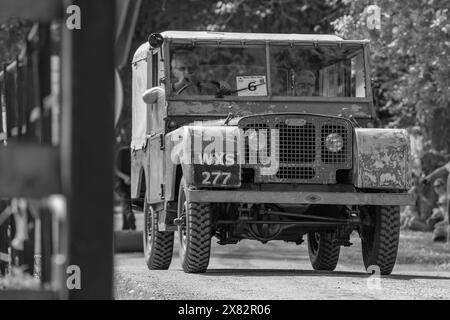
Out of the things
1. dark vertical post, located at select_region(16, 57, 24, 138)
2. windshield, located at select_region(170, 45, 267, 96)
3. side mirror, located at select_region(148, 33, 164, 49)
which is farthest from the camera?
windshield, located at select_region(170, 45, 267, 96)

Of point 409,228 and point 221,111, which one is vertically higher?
point 221,111

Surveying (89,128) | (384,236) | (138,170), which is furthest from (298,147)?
(89,128)

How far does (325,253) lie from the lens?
564 inches

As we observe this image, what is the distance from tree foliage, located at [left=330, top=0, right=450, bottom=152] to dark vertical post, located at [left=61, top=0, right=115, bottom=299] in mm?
15540

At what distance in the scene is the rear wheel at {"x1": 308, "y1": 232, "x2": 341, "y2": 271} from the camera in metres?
14.2

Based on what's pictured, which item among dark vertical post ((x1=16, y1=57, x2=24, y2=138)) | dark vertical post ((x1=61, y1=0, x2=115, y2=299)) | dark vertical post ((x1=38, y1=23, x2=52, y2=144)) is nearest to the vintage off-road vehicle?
dark vertical post ((x1=16, y1=57, x2=24, y2=138))

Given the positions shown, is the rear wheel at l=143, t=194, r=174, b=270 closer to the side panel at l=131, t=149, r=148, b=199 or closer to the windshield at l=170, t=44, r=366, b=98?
the side panel at l=131, t=149, r=148, b=199

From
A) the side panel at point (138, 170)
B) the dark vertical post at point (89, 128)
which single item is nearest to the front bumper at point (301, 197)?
the side panel at point (138, 170)

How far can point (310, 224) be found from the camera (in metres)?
12.7

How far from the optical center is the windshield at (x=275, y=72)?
13820mm

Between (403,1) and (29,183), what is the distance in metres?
16.5

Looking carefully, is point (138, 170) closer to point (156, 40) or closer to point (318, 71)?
point (156, 40)
